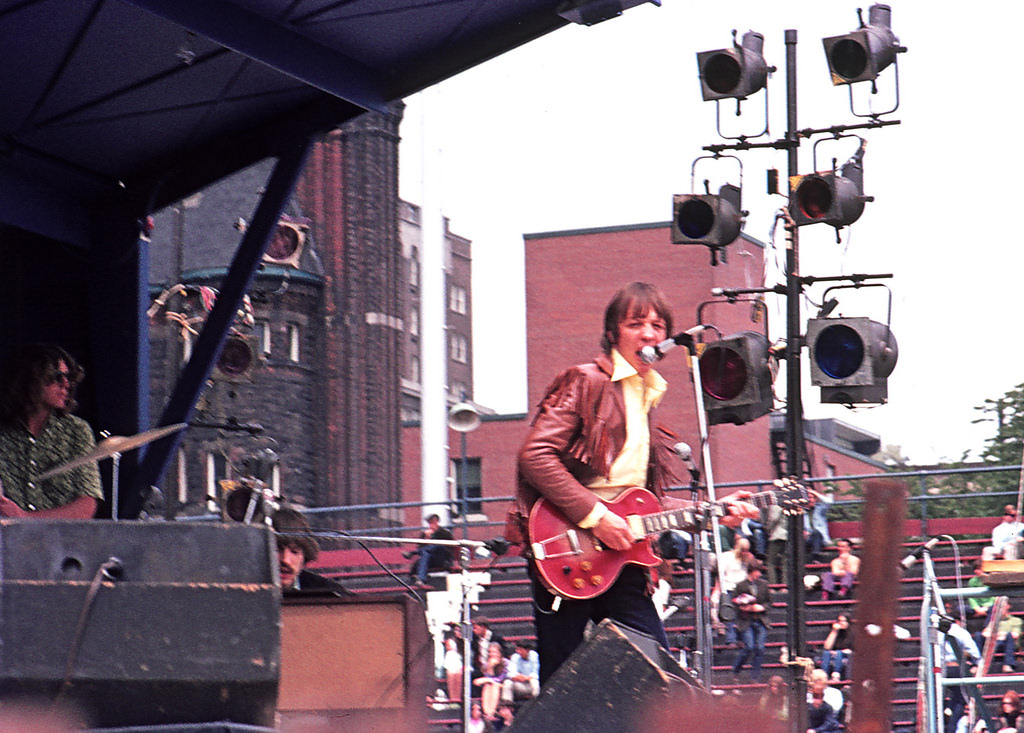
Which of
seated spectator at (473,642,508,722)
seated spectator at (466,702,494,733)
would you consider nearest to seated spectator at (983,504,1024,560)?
seated spectator at (473,642,508,722)

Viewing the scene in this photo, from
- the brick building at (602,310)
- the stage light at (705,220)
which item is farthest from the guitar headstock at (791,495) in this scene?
the brick building at (602,310)

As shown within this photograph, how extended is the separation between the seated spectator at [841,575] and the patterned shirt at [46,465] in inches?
591

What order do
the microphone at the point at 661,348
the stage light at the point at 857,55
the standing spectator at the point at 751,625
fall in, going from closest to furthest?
the microphone at the point at 661,348, the stage light at the point at 857,55, the standing spectator at the point at 751,625

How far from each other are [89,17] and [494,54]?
1.78m

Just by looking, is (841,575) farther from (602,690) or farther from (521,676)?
(602,690)

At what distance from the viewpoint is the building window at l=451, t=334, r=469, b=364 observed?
8512 centimetres

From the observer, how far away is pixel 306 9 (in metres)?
6.84

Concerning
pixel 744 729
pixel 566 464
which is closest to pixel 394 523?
pixel 566 464

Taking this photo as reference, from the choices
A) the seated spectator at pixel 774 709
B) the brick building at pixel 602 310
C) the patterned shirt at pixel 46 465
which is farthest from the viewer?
the brick building at pixel 602 310

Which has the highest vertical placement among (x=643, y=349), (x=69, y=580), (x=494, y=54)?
(x=494, y=54)

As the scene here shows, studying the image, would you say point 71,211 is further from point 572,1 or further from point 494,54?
point 572,1

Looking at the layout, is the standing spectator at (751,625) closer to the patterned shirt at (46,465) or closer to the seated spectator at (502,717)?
the seated spectator at (502,717)

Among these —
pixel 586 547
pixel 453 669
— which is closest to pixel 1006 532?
pixel 453 669

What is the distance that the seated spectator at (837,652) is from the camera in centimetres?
1709
